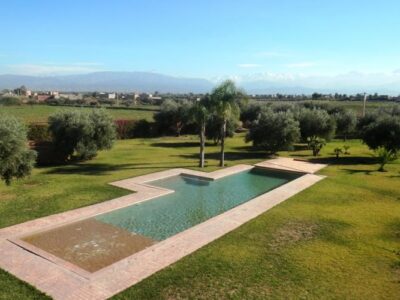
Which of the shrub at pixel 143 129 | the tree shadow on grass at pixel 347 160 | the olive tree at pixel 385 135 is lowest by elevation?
the tree shadow on grass at pixel 347 160

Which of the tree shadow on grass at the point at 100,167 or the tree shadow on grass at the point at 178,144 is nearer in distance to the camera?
the tree shadow on grass at the point at 100,167

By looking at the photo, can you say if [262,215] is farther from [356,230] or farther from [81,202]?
[81,202]

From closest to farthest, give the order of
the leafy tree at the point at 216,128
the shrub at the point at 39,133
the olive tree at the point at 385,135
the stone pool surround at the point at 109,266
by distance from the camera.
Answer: the stone pool surround at the point at 109,266, the olive tree at the point at 385,135, the shrub at the point at 39,133, the leafy tree at the point at 216,128

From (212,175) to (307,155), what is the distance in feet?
42.8

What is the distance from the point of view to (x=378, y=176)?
2342 cm

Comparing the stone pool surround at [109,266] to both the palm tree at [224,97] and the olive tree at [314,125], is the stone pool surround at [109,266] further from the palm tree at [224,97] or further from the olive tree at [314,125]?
the olive tree at [314,125]

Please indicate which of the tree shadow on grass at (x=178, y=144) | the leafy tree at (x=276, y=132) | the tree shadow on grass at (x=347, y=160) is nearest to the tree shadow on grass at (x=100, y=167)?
the leafy tree at (x=276, y=132)

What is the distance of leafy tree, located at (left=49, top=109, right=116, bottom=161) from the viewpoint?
25.0 meters

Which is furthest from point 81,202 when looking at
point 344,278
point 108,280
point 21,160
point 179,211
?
point 344,278

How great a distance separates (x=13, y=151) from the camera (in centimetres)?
1467

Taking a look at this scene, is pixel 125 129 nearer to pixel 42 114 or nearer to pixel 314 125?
pixel 314 125

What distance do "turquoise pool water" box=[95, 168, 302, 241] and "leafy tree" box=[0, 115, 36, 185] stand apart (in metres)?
4.05

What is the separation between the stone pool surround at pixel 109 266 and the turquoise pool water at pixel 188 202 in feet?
2.00

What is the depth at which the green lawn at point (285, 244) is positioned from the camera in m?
9.07
